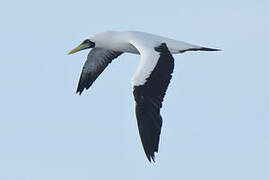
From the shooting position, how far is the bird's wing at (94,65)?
28.5 meters

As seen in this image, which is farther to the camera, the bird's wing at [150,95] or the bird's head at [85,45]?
the bird's head at [85,45]

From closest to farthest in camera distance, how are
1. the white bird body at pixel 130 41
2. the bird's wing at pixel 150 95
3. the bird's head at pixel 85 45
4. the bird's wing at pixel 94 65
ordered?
the bird's wing at pixel 150 95 < the white bird body at pixel 130 41 < the bird's head at pixel 85 45 < the bird's wing at pixel 94 65

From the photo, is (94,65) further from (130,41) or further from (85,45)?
(130,41)

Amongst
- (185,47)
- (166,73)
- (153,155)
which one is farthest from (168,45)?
(153,155)

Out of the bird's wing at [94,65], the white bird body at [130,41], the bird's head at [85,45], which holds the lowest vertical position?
the bird's wing at [94,65]

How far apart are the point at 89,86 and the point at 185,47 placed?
4.18 metres

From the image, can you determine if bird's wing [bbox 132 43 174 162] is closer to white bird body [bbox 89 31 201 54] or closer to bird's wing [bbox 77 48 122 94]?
white bird body [bbox 89 31 201 54]

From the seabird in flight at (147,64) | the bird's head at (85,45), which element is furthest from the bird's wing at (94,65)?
the bird's head at (85,45)

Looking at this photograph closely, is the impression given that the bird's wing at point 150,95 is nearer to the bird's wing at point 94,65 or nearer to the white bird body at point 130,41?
the white bird body at point 130,41

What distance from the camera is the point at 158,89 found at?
76.3 ft

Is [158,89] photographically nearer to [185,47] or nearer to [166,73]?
[166,73]

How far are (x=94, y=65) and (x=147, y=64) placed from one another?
17.0ft

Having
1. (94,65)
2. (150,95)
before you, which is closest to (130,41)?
(150,95)

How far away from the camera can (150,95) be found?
76.0ft
